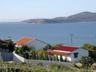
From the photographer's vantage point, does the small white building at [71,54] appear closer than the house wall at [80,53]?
Yes

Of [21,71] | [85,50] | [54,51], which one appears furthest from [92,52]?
[21,71]

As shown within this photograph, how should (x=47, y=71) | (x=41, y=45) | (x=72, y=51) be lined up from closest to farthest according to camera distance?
(x=47, y=71)
(x=72, y=51)
(x=41, y=45)

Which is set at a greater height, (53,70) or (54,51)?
(53,70)

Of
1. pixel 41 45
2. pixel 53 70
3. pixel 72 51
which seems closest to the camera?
pixel 53 70

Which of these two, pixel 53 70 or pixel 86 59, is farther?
pixel 86 59

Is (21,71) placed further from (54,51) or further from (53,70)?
(54,51)

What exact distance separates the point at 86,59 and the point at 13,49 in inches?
312

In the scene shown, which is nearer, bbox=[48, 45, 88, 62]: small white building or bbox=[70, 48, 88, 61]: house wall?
bbox=[48, 45, 88, 62]: small white building

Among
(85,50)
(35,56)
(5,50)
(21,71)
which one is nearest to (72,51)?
(85,50)

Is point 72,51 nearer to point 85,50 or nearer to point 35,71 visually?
point 85,50

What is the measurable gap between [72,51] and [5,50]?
18.9 feet

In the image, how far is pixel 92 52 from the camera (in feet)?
105

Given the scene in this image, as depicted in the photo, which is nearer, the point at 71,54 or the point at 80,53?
the point at 71,54

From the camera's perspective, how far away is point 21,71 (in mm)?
9789
